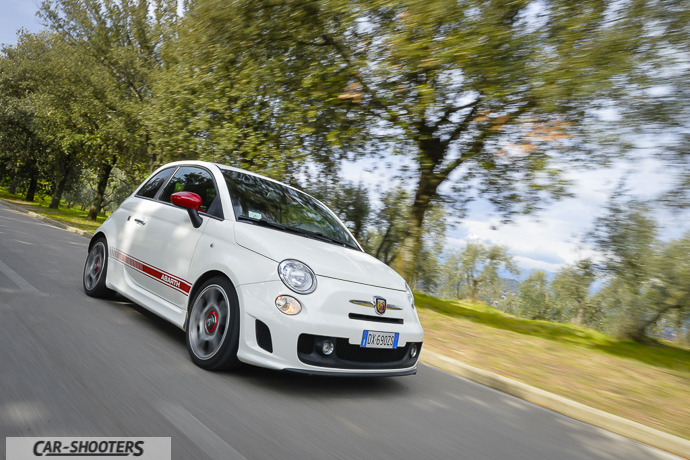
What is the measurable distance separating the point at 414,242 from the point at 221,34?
6178 millimetres

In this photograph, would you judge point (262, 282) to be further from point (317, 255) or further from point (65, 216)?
point (65, 216)

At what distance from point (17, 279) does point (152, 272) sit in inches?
102

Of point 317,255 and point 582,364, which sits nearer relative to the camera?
point 317,255

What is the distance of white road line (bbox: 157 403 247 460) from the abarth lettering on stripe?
1.47 meters

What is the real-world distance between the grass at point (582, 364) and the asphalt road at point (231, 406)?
0.84 meters

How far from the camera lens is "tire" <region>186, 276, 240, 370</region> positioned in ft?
12.6

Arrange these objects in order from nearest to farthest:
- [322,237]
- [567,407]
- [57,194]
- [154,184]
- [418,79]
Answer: [567,407], [322,237], [154,184], [418,79], [57,194]

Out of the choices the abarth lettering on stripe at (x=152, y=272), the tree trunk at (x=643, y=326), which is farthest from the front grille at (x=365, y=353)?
the tree trunk at (x=643, y=326)

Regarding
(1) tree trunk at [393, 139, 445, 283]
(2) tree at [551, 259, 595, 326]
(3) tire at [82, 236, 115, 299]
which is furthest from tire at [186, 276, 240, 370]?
(2) tree at [551, 259, 595, 326]

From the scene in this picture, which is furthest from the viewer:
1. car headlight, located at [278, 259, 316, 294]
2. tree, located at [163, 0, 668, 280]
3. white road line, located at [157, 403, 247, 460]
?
tree, located at [163, 0, 668, 280]

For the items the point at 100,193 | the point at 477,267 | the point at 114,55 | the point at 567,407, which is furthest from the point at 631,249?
the point at 477,267

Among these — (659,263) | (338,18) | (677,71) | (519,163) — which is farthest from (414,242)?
(659,263)

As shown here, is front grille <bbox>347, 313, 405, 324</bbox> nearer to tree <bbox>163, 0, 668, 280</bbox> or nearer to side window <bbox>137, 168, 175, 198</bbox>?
side window <bbox>137, 168, 175, 198</bbox>

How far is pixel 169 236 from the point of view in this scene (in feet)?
16.0
